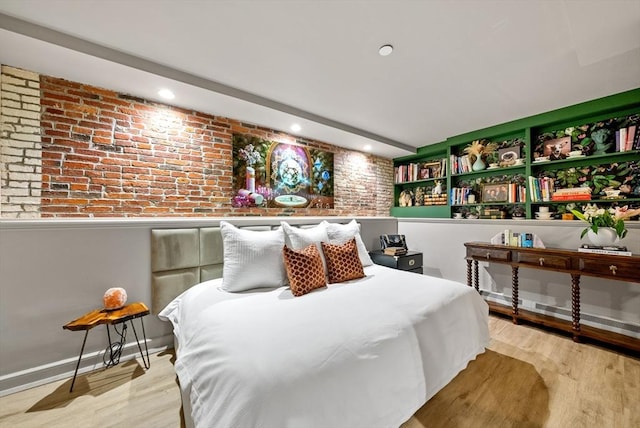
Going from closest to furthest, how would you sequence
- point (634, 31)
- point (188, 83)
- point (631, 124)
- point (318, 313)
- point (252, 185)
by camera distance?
point (318, 313) < point (634, 31) < point (188, 83) < point (631, 124) < point (252, 185)

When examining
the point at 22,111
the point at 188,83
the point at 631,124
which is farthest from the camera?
the point at 631,124

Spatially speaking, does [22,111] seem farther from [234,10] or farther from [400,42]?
[400,42]

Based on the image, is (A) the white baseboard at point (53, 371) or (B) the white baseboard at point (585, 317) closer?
(A) the white baseboard at point (53, 371)

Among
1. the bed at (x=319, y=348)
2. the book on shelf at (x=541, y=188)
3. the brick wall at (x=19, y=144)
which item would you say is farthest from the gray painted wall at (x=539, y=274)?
the brick wall at (x=19, y=144)

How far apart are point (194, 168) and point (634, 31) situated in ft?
12.3

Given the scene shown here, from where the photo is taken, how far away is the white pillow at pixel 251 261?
1.93 m

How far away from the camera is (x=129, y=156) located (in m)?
2.34

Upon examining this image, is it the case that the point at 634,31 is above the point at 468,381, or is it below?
above


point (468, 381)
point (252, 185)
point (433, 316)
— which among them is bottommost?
point (468, 381)

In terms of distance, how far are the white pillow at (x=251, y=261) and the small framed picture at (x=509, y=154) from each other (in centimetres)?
345

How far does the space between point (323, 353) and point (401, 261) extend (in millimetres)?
2479

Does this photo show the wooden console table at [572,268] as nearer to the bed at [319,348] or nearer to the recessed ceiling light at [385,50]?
the bed at [319,348]

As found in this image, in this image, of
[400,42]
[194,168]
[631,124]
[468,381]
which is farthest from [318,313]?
[631,124]

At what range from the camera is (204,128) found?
2.76 metres
